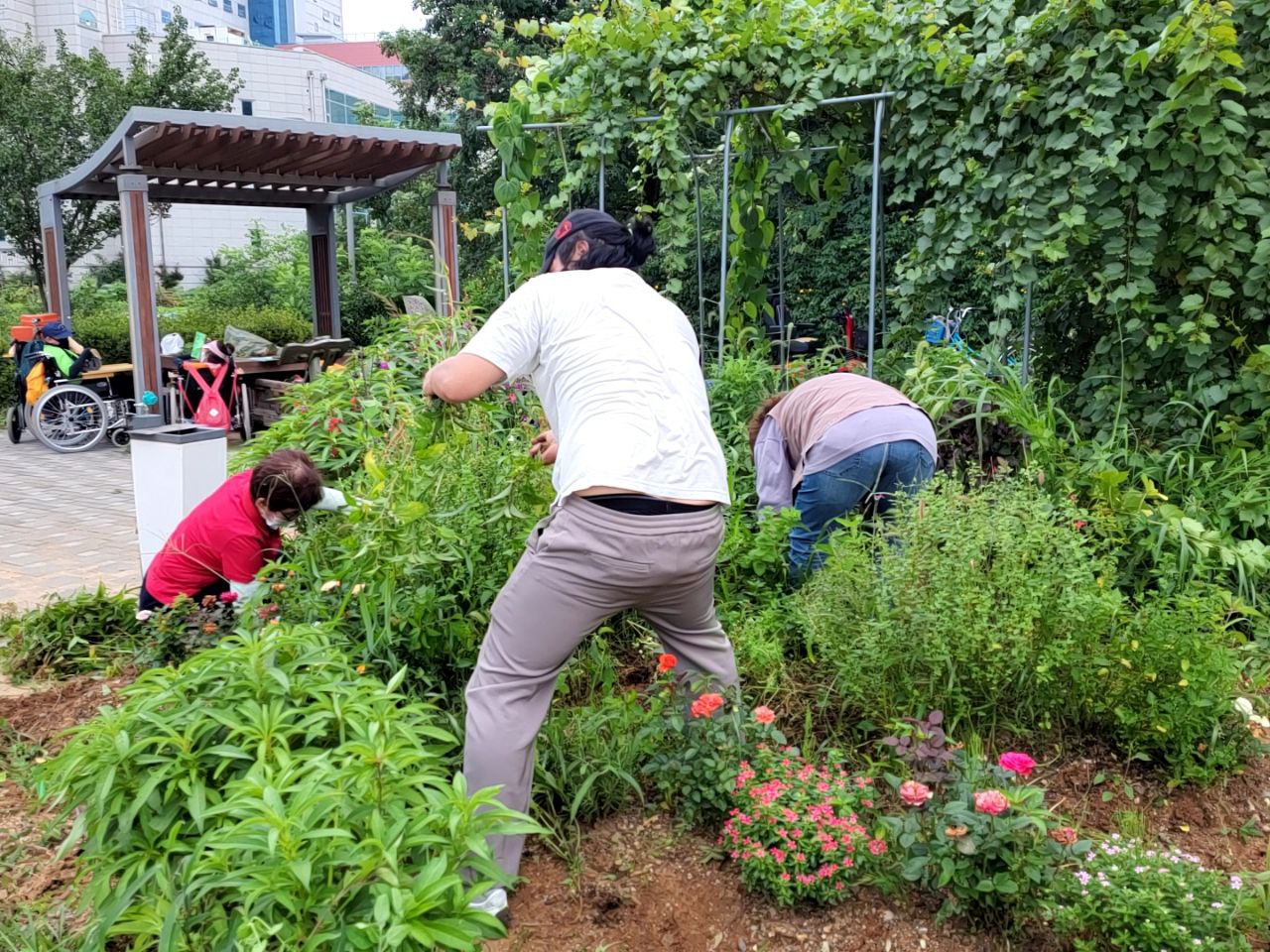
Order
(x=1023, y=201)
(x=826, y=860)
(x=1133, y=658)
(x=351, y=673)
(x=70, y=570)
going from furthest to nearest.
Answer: (x=70, y=570) < (x=1023, y=201) < (x=1133, y=658) < (x=351, y=673) < (x=826, y=860)

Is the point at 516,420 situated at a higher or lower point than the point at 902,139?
lower

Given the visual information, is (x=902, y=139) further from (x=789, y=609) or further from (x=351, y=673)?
(x=351, y=673)

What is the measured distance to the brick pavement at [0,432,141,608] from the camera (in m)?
5.44

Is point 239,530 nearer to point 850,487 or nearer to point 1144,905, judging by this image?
point 850,487

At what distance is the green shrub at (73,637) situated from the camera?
3.89 m

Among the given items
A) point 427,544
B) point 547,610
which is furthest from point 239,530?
point 547,610

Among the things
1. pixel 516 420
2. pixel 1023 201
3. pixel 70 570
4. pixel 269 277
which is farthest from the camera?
pixel 269 277

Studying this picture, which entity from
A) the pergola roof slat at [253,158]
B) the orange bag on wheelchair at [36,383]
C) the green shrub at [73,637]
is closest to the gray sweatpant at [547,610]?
the green shrub at [73,637]

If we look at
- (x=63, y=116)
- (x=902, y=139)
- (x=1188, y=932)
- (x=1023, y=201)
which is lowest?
(x=1188, y=932)

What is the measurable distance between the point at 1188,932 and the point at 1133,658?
0.97m

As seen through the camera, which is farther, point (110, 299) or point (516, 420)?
point (110, 299)

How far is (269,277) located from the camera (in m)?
20.7

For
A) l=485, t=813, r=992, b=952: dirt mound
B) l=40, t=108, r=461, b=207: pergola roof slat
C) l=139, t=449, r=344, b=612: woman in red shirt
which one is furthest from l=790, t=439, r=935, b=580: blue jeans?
l=40, t=108, r=461, b=207: pergola roof slat

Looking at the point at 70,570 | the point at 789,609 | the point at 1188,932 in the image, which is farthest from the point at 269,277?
the point at 1188,932
